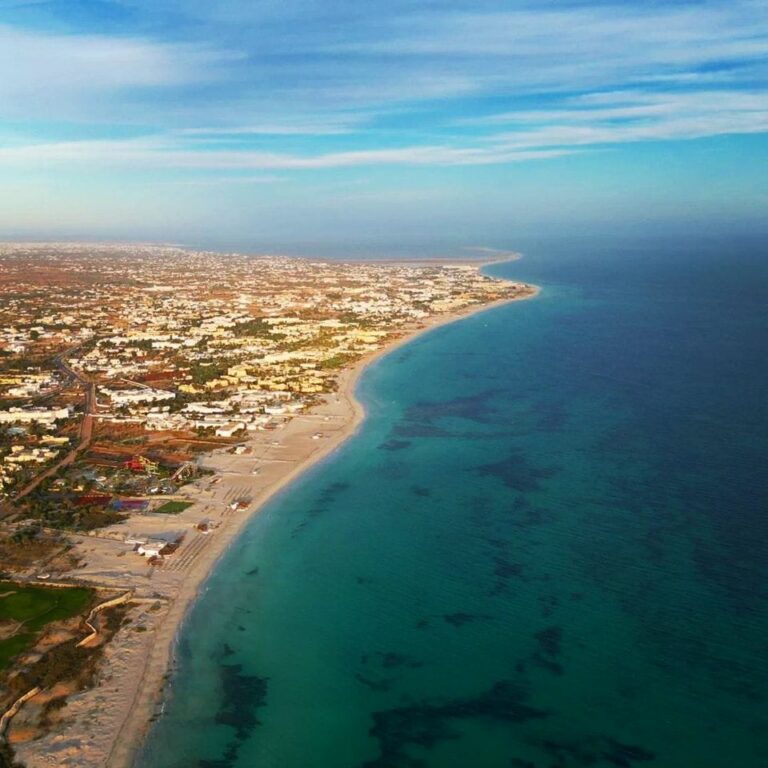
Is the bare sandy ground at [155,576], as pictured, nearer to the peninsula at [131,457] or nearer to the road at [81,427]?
the peninsula at [131,457]

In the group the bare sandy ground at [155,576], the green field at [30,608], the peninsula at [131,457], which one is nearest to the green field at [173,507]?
the peninsula at [131,457]

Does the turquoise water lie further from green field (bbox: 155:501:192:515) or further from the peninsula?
green field (bbox: 155:501:192:515)

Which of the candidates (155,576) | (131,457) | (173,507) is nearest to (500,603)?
(155,576)

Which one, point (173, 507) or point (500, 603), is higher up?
point (173, 507)

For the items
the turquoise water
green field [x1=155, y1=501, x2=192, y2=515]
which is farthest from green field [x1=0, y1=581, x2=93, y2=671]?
green field [x1=155, y1=501, x2=192, y2=515]

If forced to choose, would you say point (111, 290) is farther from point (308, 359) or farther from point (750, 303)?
point (750, 303)

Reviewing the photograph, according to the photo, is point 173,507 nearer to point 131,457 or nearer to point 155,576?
point 155,576
